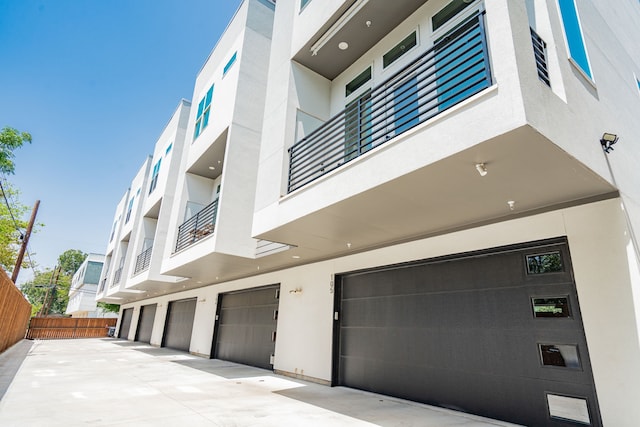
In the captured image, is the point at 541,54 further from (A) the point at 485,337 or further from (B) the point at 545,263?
(A) the point at 485,337

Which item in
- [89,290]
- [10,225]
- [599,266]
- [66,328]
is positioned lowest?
[66,328]

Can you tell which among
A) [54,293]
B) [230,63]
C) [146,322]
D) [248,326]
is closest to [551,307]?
[248,326]

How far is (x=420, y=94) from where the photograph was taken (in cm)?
496

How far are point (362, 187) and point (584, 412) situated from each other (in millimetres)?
3265

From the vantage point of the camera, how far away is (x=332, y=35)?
5797 millimetres

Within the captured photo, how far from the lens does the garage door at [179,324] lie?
43.1 feet

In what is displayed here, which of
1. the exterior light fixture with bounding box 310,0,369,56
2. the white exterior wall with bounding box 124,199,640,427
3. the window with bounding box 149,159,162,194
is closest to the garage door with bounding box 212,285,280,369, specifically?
the white exterior wall with bounding box 124,199,640,427

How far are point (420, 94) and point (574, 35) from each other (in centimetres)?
185

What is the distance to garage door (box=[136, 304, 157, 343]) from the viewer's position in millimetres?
17542

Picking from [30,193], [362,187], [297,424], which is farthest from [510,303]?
[30,193]

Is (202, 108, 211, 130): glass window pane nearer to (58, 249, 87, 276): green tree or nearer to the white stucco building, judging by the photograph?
the white stucco building

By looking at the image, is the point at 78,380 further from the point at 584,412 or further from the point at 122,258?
the point at 122,258

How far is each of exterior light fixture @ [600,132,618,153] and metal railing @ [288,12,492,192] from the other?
1.30m

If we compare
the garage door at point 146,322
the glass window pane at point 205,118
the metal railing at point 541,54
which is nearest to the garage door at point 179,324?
the garage door at point 146,322
